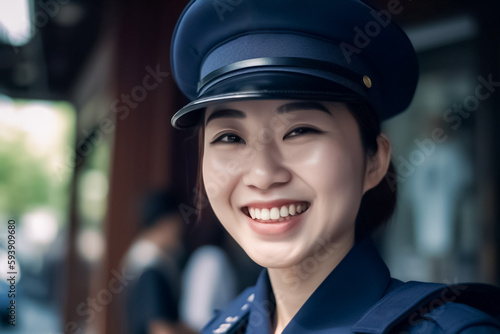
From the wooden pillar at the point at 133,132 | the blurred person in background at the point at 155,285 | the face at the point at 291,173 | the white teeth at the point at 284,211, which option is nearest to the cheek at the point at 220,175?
the face at the point at 291,173

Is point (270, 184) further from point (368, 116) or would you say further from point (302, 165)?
point (368, 116)

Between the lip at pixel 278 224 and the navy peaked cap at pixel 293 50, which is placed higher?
the navy peaked cap at pixel 293 50

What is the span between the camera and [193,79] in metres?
1.13

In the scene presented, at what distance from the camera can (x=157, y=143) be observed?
3.97 metres

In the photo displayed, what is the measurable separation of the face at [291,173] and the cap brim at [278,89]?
0.04m

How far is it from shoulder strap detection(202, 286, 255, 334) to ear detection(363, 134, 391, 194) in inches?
14.7

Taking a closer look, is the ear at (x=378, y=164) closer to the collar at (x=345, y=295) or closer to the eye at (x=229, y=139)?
the collar at (x=345, y=295)

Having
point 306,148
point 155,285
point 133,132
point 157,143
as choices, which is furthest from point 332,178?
point 133,132

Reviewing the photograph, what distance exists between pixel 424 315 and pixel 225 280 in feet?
6.85

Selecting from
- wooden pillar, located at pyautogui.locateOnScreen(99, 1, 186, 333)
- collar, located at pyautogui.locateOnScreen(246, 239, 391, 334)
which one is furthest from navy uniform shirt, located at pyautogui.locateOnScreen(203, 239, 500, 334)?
wooden pillar, located at pyautogui.locateOnScreen(99, 1, 186, 333)

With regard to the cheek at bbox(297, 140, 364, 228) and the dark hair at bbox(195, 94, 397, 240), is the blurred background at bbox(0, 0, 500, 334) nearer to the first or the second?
the dark hair at bbox(195, 94, 397, 240)

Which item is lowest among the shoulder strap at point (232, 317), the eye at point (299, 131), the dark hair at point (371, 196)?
the shoulder strap at point (232, 317)

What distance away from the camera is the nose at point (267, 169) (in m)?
0.84

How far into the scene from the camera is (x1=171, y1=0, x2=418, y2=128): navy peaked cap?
848 mm
